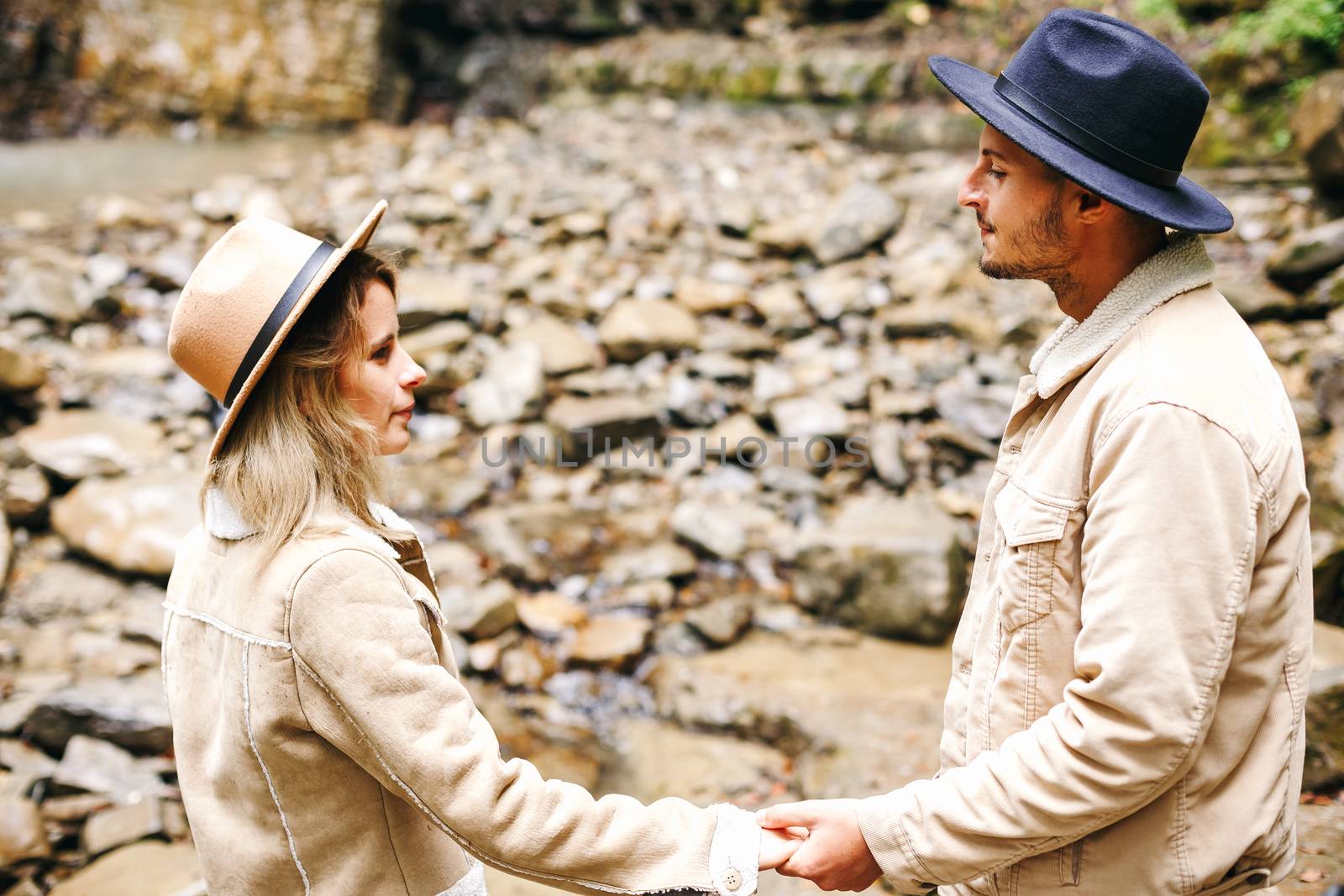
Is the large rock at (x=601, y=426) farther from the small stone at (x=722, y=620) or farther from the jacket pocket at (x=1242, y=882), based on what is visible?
the jacket pocket at (x=1242, y=882)

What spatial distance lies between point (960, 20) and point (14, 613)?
13036mm

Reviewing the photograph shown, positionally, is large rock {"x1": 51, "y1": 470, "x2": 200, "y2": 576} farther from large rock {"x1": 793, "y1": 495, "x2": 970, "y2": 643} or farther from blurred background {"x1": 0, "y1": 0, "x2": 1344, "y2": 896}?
large rock {"x1": 793, "y1": 495, "x2": 970, "y2": 643}

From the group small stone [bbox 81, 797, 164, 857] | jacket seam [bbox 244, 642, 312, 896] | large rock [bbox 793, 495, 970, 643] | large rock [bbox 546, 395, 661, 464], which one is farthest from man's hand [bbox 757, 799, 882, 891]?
large rock [bbox 546, 395, 661, 464]

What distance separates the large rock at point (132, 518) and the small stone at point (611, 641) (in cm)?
216

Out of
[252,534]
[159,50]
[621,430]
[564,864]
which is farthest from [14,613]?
[159,50]

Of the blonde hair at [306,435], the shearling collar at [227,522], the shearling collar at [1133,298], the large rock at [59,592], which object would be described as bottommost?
the large rock at [59,592]

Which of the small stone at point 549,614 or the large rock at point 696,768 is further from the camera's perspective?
the small stone at point 549,614

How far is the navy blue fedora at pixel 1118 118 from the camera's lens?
4.99 feet

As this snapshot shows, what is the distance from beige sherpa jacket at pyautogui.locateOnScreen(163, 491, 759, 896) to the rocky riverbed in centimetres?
147

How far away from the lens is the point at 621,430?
6387 millimetres

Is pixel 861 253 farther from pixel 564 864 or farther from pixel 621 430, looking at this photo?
pixel 564 864

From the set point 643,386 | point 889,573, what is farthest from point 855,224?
point 889,573

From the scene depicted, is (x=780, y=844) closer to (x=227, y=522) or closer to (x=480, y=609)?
(x=227, y=522)

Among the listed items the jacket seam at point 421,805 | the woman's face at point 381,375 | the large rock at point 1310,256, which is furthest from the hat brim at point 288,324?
the large rock at point 1310,256
